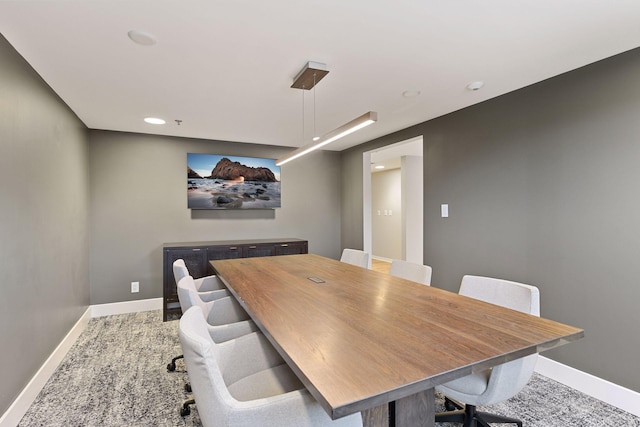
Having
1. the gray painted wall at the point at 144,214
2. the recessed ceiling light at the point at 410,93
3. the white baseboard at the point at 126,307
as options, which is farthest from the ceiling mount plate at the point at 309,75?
the white baseboard at the point at 126,307

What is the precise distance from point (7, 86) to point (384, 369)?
2.57 meters

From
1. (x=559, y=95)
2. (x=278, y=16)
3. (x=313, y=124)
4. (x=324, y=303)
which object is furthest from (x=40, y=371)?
(x=559, y=95)

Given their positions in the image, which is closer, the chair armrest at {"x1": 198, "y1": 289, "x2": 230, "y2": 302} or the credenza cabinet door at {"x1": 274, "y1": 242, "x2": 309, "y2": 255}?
the chair armrest at {"x1": 198, "y1": 289, "x2": 230, "y2": 302}

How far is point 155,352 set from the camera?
113 inches

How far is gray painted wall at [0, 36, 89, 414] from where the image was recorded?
1.88 meters

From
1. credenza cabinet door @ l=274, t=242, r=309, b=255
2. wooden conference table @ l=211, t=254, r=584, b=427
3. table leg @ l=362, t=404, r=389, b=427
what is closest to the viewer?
wooden conference table @ l=211, t=254, r=584, b=427

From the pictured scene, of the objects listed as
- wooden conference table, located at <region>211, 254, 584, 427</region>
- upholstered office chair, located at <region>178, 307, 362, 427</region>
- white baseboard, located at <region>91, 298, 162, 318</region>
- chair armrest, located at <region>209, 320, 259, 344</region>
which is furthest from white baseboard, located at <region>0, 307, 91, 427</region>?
upholstered office chair, located at <region>178, 307, 362, 427</region>

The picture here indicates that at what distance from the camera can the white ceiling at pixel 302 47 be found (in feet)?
5.29

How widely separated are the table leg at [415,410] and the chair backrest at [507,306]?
1.32 ft

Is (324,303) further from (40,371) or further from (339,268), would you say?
(40,371)

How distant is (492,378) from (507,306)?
19.6 inches

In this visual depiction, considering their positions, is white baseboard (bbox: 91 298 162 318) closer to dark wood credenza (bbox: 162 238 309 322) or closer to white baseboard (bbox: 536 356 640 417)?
dark wood credenza (bbox: 162 238 309 322)

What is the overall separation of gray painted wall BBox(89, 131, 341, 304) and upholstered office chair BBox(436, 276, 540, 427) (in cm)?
345

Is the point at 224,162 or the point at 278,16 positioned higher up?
the point at 278,16
